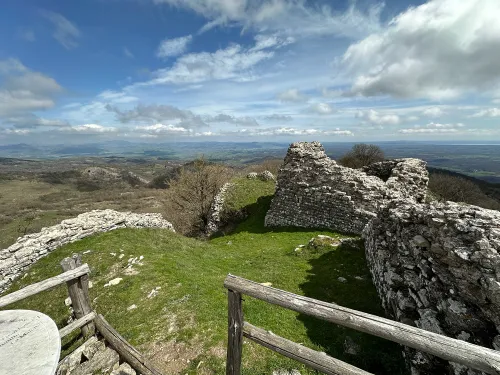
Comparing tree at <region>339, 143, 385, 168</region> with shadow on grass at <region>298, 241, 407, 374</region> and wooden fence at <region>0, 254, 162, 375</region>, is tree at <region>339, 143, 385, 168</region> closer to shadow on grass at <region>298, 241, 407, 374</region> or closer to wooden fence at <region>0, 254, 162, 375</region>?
shadow on grass at <region>298, 241, 407, 374</region>

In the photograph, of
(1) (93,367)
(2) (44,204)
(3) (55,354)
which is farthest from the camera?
(2) (44,204)

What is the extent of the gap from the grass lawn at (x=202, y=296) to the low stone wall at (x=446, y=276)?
1.26 metres

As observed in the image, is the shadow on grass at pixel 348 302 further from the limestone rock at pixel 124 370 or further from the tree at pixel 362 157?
the tree at pixel 362 157

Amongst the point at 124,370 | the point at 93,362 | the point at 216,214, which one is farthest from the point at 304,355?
the point at 216,214

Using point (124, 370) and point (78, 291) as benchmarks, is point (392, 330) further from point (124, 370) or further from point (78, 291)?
point (78, 291)

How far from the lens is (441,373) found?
5359 millimetres

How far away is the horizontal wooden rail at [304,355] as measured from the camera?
4.03 m

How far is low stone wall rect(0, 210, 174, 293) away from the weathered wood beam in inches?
385

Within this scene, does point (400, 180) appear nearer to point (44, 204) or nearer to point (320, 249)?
point (320, 249)

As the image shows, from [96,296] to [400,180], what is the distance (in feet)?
68.8

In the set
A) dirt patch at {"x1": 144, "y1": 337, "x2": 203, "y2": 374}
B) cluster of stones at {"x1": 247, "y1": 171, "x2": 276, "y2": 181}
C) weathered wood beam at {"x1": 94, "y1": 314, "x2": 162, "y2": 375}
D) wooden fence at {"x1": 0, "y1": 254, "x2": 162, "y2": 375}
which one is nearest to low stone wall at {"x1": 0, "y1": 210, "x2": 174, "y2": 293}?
wooden fence at {"x1": 0, "y1": 254, "x2": 162, "y2": 375}

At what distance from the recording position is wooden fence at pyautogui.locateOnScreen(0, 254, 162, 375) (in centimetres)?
643

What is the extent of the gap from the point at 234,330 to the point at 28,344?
344cm

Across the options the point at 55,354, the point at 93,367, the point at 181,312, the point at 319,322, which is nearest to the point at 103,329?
the point at 93,367
